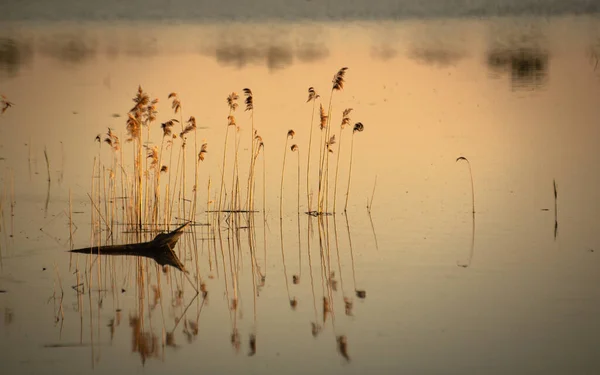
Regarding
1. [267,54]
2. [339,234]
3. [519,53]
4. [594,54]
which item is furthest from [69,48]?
[339,234]

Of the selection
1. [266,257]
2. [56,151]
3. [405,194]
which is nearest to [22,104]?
[56,151]

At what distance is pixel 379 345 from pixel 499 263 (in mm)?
2308

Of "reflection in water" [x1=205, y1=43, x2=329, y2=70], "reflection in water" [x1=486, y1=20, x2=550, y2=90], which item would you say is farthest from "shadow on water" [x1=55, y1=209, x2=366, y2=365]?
"reflection in water" [x1=205, y1=43, x2=329, y2=70]

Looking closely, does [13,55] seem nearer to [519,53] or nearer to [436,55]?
[436,55]

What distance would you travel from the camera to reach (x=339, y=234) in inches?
350

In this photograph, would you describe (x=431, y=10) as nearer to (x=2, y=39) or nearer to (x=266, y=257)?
(x=2, y=39)

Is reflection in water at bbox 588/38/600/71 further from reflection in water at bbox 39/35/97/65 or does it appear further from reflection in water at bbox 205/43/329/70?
reflection in water at bbox 39/35/97/65

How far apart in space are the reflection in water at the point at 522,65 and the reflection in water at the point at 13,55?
349 inches

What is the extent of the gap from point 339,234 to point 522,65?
13561 millimetres

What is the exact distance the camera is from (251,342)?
18.9 ft

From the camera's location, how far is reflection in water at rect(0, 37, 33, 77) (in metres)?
21.1

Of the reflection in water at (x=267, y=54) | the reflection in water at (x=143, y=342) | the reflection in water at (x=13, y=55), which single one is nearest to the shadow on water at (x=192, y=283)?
the reflection in water at (x=143, y=342)

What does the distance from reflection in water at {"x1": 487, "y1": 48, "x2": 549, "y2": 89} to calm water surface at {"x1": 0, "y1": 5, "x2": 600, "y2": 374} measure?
0.11 m

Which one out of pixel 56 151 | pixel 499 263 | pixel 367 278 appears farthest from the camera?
pixel 56 151
